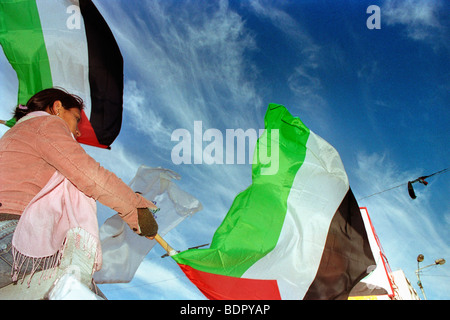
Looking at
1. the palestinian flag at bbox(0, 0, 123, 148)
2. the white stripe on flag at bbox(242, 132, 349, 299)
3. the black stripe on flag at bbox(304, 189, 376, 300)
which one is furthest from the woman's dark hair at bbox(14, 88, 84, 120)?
the black stripe on flag at bbox(304, 189, 376, 300)

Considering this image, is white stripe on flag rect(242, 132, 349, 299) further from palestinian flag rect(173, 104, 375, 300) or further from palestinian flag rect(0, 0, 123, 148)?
palestinian flag rect(0, 0, 123, 148)

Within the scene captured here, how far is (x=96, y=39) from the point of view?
5316mm

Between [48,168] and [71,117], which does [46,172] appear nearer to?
[48,168]

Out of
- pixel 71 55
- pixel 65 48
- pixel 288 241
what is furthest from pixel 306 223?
pixel 65 48

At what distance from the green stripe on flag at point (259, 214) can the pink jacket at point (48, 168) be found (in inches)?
95.6

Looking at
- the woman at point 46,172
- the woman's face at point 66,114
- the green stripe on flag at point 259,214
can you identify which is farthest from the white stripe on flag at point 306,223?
the woman's face at point 66,114

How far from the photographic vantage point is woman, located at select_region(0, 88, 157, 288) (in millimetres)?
1782

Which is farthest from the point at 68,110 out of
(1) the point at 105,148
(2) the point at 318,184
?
(2) the point at 318,184

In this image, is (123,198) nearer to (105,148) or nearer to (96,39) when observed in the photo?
(105,148)

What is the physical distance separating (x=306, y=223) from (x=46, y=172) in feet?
11.8

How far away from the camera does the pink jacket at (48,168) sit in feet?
6.01

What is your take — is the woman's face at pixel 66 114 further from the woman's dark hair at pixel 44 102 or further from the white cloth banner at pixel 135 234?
the white cloth banner at pixel 135 234

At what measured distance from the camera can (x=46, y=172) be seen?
6.45 feet
